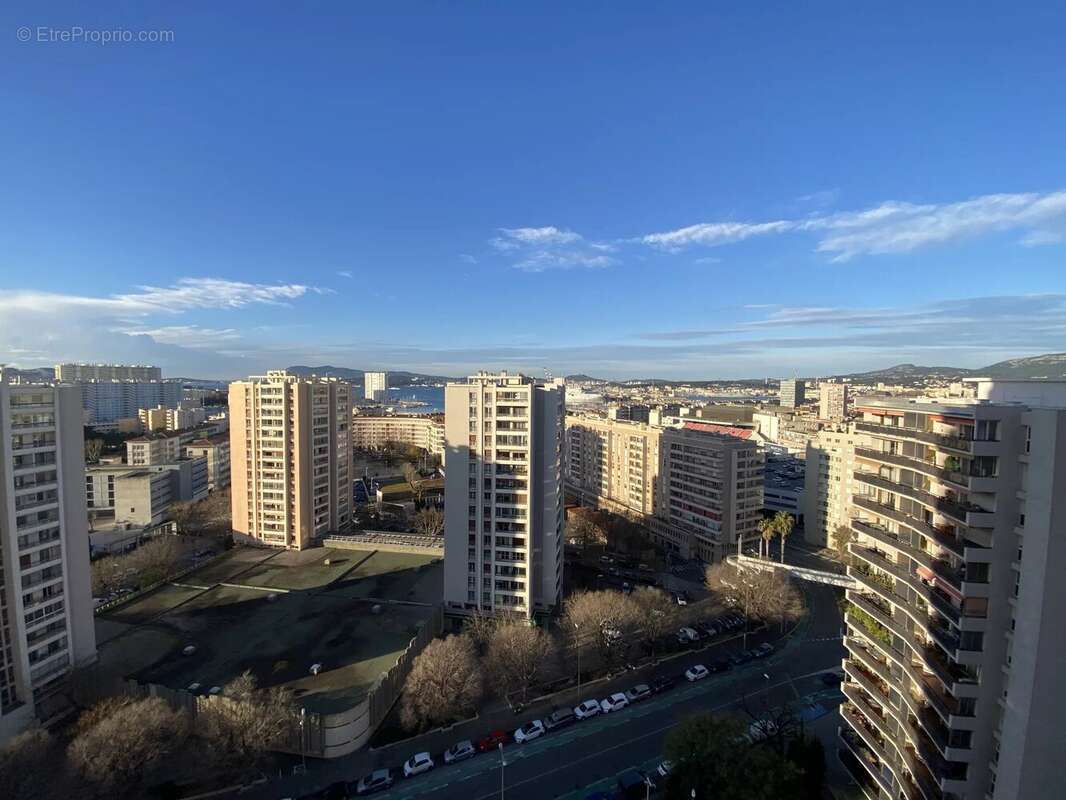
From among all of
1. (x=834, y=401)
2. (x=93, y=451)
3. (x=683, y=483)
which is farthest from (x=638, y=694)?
(x=834, y=401)

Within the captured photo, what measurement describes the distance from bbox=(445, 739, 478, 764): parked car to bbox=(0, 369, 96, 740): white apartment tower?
14879mm

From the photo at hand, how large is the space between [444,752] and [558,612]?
11.2 meters

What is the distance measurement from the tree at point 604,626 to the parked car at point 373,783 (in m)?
10.6

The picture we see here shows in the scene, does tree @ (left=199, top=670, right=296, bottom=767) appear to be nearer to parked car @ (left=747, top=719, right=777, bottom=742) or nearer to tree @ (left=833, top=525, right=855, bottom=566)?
parked car @ (left=747, top=719, right=777, bottom=742)

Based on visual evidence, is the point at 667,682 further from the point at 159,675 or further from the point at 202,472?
the point at 202,472

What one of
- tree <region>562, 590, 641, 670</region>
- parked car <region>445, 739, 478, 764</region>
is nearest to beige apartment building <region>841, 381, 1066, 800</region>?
tree <region>562, 590, 641, 670</region>

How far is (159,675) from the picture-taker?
2119cm

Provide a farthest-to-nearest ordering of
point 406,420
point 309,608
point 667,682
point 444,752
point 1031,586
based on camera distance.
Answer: point 406,420 → point 309,608 → point 667,682 → point 444,752 → point 1031,586

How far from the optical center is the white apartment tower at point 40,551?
61.9 ft

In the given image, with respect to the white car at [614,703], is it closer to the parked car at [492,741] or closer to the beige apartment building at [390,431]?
the parked car at [492,741]

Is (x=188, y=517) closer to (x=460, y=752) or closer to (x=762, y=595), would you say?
(x=460, y=752)

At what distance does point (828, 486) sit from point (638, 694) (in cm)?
3191

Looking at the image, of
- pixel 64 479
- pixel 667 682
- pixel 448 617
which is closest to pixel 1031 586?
pixel 667 682

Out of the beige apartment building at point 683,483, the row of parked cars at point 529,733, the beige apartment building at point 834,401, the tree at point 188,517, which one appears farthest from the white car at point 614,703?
the beige apartment building at point 834,401
